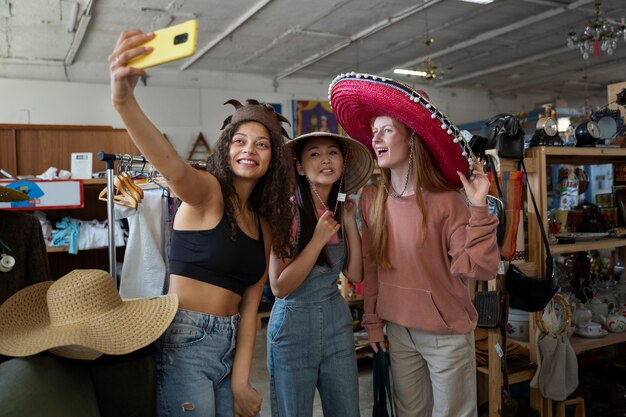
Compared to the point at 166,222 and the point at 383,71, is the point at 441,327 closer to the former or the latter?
the point at 166,222

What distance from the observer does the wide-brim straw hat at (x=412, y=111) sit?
1.73 meters

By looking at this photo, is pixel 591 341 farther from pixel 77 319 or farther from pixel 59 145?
pixel 59 145

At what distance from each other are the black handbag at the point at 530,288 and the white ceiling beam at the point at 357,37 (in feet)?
16.2

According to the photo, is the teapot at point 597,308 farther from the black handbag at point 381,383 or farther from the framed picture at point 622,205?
the black handbag at point 381,383

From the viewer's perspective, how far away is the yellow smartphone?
0.88 m

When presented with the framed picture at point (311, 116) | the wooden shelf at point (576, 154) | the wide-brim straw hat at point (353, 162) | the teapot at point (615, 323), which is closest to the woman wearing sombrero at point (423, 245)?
the wide-brim straw hat at point (353, 162)

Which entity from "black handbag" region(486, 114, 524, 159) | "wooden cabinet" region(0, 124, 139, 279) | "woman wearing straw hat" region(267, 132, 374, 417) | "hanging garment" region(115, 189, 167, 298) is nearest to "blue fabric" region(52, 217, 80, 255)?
"hanging garment" region(115, 189, 167, 298)

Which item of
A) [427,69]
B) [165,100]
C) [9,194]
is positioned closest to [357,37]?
[427,69]

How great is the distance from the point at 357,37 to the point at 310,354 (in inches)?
273

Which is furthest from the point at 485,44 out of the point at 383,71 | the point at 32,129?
the point at 32,129

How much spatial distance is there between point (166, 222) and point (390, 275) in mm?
1649

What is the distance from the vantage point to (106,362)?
47.6 inches

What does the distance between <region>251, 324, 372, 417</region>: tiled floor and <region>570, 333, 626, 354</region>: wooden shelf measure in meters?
1.41

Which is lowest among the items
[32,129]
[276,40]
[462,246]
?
[462,246]
